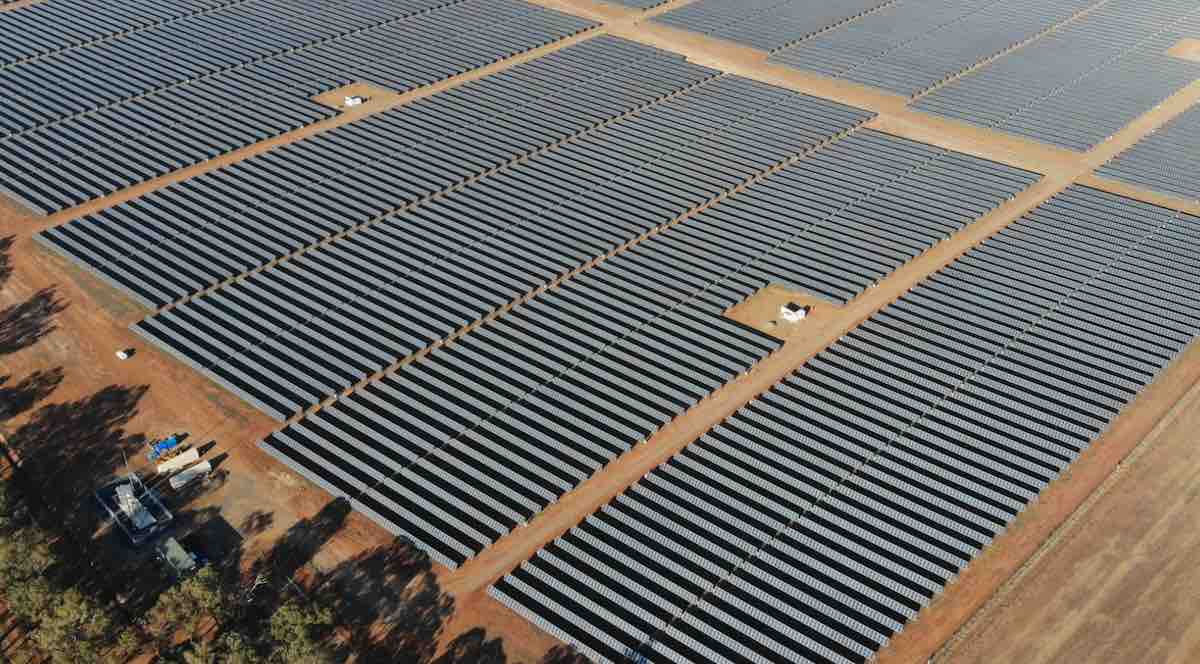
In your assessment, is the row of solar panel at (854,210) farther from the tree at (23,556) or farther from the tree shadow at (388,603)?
the tree at (23,556)

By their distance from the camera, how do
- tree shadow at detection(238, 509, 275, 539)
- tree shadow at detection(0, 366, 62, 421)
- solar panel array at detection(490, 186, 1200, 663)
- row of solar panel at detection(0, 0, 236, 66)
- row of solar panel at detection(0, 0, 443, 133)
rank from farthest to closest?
row of solar panel at detection(0, 0, 236, 66)
row of solar panel at detection(0, 0, 443, 133)
tree shadow at detection(0, 366, 62, 421)
tree shadow at detection(238, 509, 275, 539)
solar panel array at detection(490, 186, 1200, 663)

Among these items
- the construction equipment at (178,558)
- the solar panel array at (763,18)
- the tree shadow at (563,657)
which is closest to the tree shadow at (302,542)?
the construction equipment at (178,558)

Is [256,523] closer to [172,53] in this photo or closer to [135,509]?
[135,509]

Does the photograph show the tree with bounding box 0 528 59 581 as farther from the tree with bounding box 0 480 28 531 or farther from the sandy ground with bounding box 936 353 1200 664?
the sandy ground with bounding box 936 353 1200 664

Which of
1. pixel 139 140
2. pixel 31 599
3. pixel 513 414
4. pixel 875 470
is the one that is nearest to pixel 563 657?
pixel 513 414

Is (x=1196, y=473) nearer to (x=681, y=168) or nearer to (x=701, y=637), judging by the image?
(x=701, y=637)

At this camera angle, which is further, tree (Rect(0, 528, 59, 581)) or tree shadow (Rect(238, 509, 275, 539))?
tree shadow (Rect(238, 509, 275, 539))

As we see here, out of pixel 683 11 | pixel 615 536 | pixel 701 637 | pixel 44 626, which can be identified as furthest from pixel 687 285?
pixel 683 11

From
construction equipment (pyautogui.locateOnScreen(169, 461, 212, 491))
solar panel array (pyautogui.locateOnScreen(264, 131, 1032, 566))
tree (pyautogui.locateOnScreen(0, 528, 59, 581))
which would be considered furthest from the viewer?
construction equipment (pyautogui.locateOnScreen(169, 461, 212, 491))

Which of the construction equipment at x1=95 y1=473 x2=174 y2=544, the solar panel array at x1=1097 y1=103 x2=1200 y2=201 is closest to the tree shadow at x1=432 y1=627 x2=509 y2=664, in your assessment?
the construction equipment at x1=95 y1=473 x2=174 y2=544
